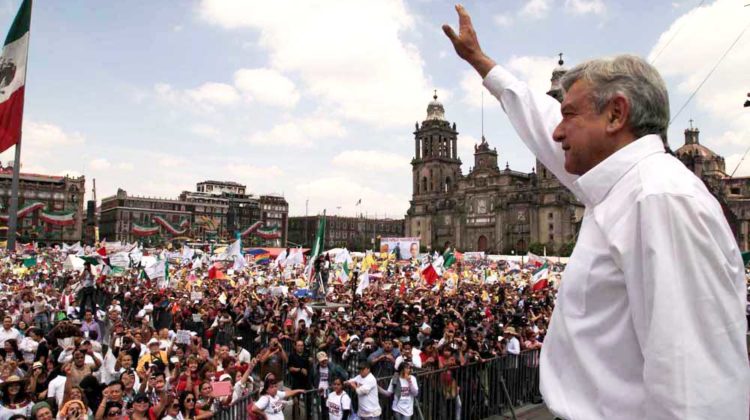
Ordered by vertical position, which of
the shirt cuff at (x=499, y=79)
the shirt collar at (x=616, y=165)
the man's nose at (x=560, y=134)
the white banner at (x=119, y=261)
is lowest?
the white banner at (x=119, y=261)

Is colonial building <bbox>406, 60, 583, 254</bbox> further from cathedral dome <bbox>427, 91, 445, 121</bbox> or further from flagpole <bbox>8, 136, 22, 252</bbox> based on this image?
flagpole <bbox>8, 136, 22, 252</bbox>

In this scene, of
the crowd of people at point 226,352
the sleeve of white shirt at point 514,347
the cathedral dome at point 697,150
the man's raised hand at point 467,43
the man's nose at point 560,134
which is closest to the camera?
the man's nose at point 560,134

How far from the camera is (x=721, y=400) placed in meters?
1.05

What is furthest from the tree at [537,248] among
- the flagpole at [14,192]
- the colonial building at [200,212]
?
the flagpole at [14,192]

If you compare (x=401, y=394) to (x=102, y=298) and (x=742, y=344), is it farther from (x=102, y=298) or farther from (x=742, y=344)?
(x=102, y=298)

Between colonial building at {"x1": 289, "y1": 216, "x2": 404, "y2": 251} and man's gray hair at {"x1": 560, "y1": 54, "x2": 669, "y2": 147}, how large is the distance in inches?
5476

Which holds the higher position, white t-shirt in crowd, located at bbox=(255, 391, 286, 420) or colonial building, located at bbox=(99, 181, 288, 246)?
colonial building, located at bbox=(99, 181, 288, 246)

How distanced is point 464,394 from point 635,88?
31.4 ft

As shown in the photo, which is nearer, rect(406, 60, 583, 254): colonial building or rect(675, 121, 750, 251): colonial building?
rect(675, 121, 750, 251): colonial building

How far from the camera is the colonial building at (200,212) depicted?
124688 mm

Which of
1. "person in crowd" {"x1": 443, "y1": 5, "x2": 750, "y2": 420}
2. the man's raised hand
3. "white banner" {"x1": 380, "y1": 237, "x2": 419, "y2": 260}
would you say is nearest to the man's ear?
"person in crowd" {"x1": 443, "y1": 5, "x2": 750, "y2": 420}

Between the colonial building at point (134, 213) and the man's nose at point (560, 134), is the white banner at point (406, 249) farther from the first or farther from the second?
the colonial building at point (134, 213)

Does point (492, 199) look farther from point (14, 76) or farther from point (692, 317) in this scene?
point (692, 317)

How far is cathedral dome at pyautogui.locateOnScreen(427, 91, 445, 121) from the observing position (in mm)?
107875
